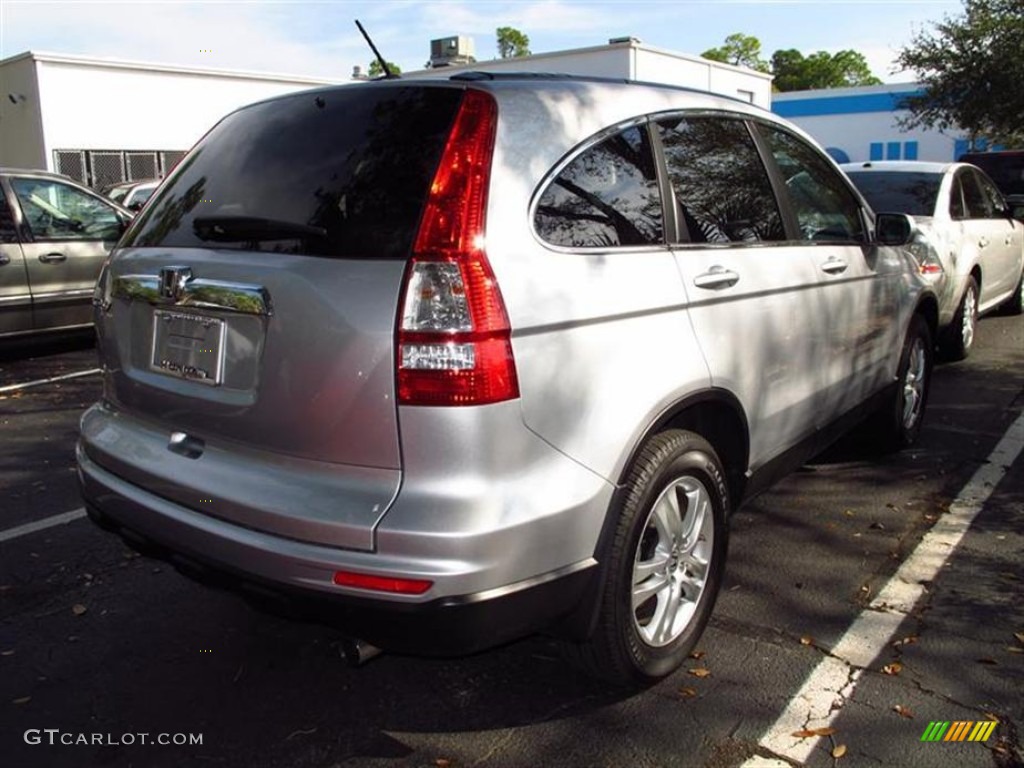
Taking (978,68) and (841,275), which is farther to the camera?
(978,68)

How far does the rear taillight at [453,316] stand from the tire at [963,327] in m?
6.37

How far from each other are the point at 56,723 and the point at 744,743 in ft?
6.85

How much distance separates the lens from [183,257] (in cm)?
270

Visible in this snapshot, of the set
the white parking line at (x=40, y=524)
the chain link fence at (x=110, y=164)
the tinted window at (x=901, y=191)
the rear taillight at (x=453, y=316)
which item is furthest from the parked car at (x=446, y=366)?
the chain link fence at (x=110, y=164)

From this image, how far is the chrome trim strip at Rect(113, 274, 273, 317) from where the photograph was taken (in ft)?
7.92

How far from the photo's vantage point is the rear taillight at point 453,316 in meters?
2.21

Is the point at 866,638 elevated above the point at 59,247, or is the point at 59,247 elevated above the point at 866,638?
the point at 59,247

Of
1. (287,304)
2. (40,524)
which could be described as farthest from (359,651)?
(40,524)

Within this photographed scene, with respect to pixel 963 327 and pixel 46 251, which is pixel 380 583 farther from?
pixel 46 251

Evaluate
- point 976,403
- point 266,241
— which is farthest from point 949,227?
point 266,241

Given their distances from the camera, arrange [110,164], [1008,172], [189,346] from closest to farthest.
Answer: [189,346] → [1008,172] → [110,164]

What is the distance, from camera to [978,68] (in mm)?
17234

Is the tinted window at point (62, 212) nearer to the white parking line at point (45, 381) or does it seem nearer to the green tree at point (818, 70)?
the white parking line at point (45, 381)

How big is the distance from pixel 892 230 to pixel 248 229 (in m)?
3.31
